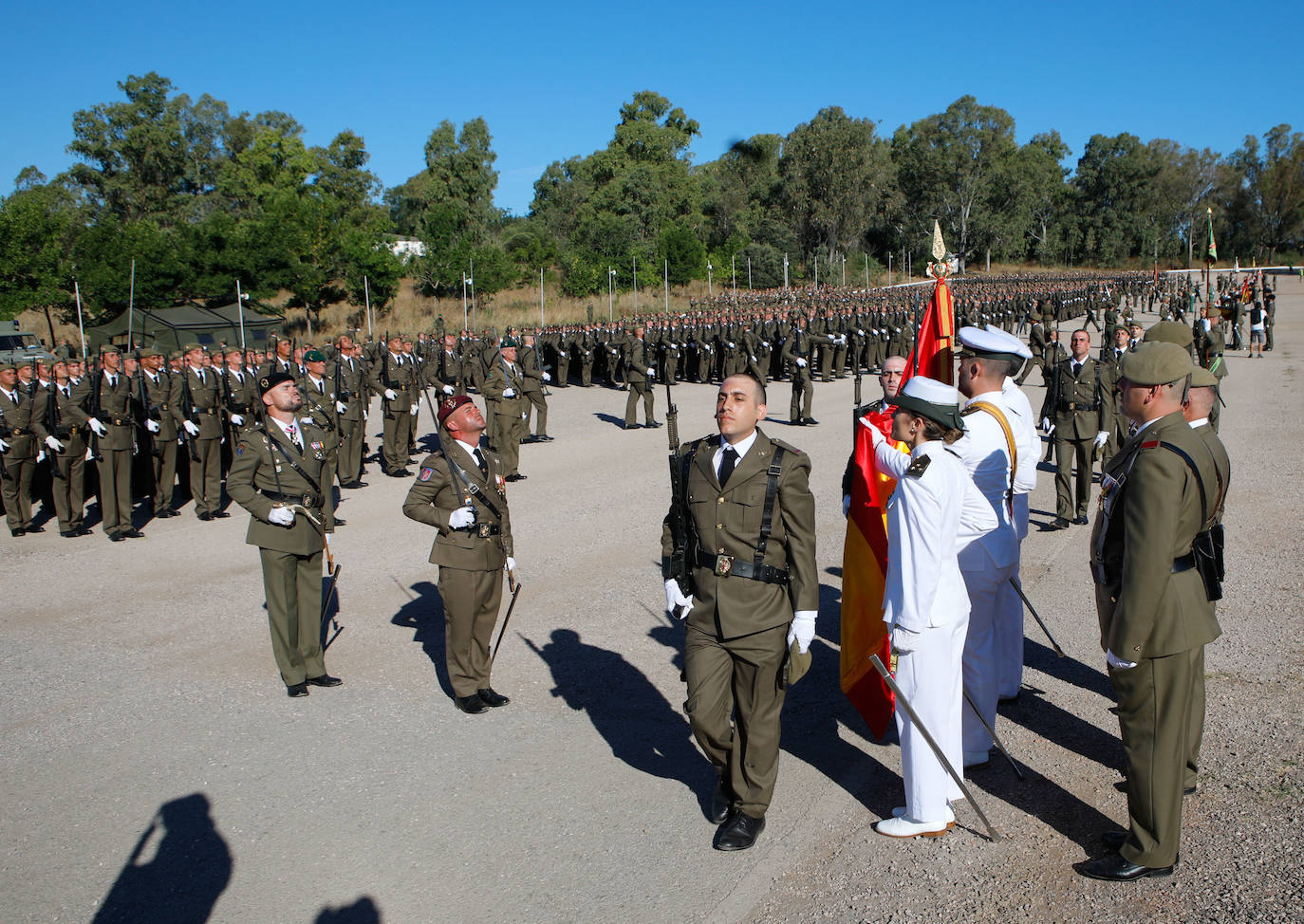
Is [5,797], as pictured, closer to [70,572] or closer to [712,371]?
[70,572]

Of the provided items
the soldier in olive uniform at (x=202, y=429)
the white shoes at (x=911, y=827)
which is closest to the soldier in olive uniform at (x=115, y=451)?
the soldier in olive uniform at (x=202, y=429)

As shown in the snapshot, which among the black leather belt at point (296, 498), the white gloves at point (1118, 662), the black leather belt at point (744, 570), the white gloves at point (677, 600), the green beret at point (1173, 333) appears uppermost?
the green beret at point (1173, 333)

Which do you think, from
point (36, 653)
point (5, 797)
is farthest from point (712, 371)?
point (5, 797)

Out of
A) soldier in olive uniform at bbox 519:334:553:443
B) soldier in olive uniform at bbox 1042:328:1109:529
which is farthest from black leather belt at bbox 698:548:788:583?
soldier in olive uniform at bbox 519:334:553:443

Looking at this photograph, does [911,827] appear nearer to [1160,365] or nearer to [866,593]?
[866,593]

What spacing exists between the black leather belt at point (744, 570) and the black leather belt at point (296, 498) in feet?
10.0

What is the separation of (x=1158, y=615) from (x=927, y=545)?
86cm

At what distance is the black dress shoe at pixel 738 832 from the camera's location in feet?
12.8

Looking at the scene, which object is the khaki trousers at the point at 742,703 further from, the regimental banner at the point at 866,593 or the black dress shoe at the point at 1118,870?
the black dress shoe at the point at 1118,870

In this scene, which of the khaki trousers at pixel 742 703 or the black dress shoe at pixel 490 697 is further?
the black dress shoe at pixel 490 697

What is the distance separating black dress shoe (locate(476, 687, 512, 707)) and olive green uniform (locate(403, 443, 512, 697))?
0.03 metres

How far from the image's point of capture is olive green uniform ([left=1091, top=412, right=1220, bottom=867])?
3344 millimetres

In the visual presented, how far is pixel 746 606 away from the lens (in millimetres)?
3840

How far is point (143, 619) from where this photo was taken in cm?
730
